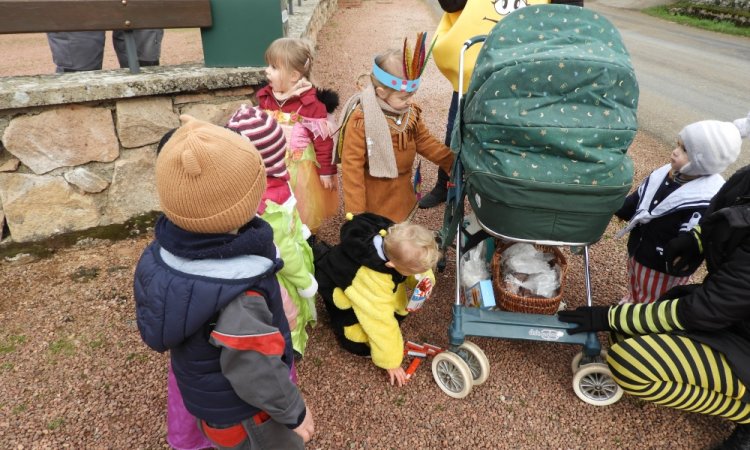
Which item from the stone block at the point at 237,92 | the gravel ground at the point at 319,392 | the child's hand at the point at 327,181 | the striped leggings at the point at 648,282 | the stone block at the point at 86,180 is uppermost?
the stone block at the point at 237,92

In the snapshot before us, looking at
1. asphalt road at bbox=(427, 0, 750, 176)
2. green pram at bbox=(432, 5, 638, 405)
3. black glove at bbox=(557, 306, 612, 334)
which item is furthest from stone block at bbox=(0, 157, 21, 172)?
asphalt road at bbox=(427, 0, 750, 176)

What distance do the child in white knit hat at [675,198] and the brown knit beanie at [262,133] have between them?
194 cm

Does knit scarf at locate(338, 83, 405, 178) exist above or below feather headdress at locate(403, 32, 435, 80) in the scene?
below

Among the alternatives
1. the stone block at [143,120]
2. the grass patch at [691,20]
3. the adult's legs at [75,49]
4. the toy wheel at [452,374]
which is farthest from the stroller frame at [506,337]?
the grass patch at [691,20]

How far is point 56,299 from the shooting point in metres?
2.94

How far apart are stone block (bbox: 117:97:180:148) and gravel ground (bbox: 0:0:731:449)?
32.4 inches

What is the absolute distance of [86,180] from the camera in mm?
3232

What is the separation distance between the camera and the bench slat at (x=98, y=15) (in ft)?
9.25

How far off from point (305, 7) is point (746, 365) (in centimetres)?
899

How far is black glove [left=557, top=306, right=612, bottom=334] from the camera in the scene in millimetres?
2400

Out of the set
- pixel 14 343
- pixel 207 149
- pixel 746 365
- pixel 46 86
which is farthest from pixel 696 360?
pixel 46 86

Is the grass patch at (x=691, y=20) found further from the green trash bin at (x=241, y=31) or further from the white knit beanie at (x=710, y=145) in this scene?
the green trash bin at (x=241, y=31)

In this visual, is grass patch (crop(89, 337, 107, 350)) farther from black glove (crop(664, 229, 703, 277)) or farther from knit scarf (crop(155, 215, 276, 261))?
black glove (crop(664, 229, 703, 277))

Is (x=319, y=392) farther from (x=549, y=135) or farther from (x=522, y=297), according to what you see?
(x=549, y=135)
